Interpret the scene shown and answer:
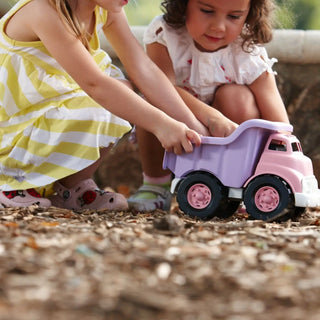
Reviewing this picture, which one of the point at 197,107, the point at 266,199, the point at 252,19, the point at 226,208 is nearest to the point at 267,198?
the point at 266,199

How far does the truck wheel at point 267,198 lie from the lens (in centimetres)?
187

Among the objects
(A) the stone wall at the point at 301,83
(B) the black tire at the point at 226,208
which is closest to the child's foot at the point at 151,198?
(B) the black tire at the point at 226,208

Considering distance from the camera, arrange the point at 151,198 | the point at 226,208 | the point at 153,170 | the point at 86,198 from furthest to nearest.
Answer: the point at 153,170 → the point at 151,198 → the point at 86,198 → the point at 226,208

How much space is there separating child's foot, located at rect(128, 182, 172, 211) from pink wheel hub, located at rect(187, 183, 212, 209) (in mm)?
347

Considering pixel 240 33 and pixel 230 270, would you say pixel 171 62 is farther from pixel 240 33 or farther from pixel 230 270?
pixel 230 270

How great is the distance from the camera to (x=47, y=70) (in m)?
2.22

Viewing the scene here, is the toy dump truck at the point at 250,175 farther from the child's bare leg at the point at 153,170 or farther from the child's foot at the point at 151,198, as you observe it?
the child's bare leg at the point at 153,170

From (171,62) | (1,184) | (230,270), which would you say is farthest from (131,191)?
(230,270)

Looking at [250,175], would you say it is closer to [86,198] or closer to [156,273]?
[86,198]

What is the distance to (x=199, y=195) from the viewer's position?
200 cm

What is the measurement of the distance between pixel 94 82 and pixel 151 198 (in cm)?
61

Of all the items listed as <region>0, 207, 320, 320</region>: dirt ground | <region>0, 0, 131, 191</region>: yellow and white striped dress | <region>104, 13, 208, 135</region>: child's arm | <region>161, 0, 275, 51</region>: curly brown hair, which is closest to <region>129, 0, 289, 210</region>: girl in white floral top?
<region>161, 0, 275, 51</region>: curly brown hair

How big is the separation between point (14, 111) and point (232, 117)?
860mm

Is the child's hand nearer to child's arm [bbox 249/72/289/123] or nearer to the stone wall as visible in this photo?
child's arm [bbox 249/72/289/123]
